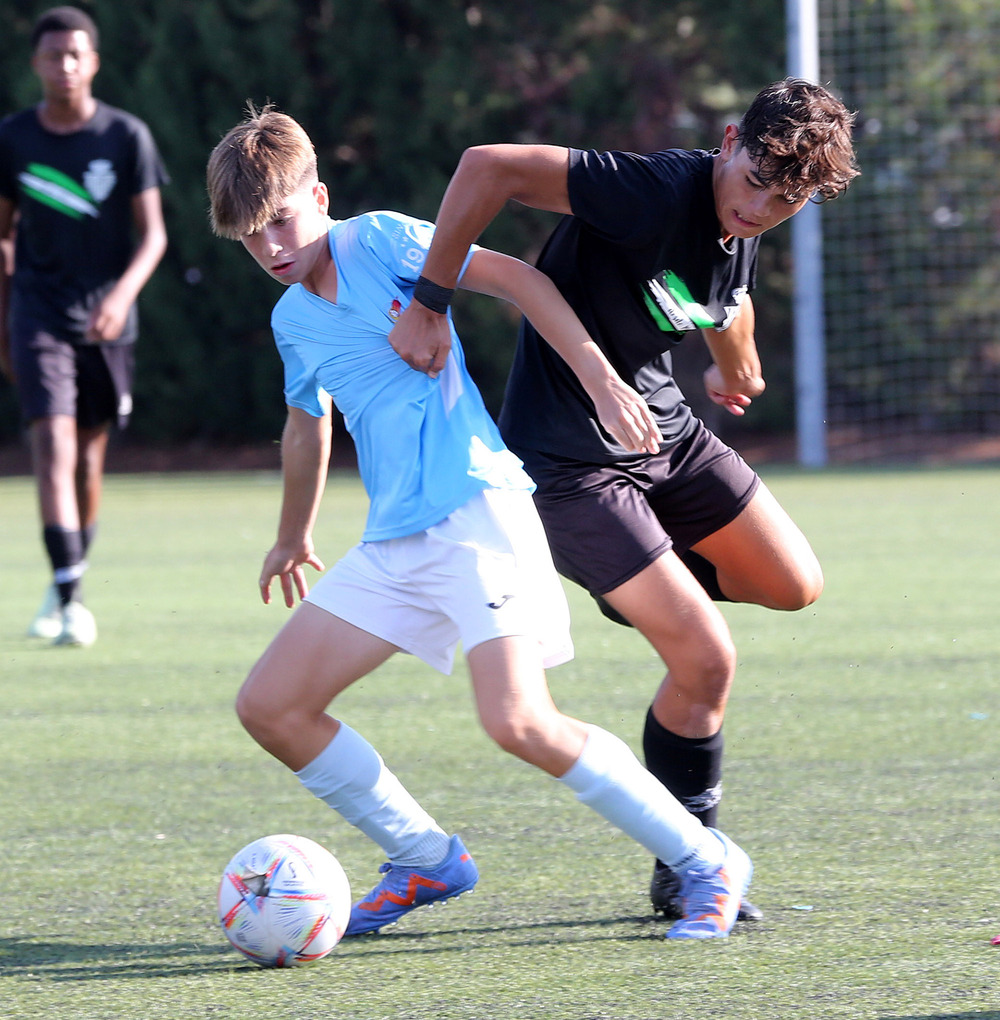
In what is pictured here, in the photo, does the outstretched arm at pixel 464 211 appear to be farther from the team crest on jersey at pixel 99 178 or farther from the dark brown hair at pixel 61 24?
the team crest on jersey at pixel 99 178

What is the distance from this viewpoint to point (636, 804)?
9.24 feet

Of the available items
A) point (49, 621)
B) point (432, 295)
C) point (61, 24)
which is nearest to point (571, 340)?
point (432, 295)

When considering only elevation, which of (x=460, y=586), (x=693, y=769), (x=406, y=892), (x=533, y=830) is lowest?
(x=533, y=830)

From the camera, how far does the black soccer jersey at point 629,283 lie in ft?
9.46

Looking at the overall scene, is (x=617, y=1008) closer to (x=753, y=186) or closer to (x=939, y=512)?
(x=753, y=186)

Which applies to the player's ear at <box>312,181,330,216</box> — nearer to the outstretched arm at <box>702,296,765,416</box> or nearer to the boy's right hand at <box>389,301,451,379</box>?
the boy's right hand at <box>389,301,451,379</box>

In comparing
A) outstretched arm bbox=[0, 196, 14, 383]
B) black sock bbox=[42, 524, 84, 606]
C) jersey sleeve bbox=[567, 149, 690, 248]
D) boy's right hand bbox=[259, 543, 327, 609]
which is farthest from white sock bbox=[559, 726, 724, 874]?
outstretched arm bbox=[0, 196, 14, 383]

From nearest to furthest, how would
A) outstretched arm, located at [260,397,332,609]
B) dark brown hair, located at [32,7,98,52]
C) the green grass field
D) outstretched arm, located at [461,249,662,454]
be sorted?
the green grass field < outstretched arm, located at [461,249,662,454] < outstretched arm, located at [260,397,332,609] < dark brown hair, located at [32,7,98,52]

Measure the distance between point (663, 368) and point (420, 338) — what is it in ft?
2.14

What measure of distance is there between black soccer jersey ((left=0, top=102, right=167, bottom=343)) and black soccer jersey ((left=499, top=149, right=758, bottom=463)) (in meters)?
3.55

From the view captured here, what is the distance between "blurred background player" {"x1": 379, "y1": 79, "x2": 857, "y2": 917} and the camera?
9.32ft

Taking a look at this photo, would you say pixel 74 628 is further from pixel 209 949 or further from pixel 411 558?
pixel 411 558

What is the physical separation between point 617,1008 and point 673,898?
0.51m

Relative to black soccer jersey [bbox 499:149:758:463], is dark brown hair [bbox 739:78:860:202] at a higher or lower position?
higher
